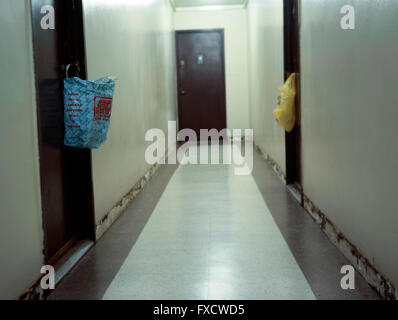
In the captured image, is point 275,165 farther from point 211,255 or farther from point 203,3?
point 203,3

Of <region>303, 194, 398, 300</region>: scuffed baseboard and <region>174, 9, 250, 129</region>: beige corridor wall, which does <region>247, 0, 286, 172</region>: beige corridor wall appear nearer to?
<region>174, 9, 250, 129</region>: beige corridor wall

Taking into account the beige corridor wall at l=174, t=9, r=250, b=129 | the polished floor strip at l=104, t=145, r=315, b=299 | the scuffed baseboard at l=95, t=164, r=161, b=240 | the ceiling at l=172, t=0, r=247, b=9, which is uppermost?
the ceiling at l=172, t=0, r=247, b=9

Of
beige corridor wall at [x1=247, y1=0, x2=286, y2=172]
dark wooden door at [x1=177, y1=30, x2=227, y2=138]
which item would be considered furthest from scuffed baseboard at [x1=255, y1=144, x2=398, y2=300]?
dark wooden door at [x1=177, y1=30, x2=227, y2=138]

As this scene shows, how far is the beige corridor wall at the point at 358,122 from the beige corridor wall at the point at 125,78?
149 centimetres

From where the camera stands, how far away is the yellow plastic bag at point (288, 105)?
4.00m

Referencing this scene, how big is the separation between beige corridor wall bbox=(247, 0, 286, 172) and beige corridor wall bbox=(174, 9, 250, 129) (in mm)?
1297

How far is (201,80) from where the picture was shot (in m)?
9.13

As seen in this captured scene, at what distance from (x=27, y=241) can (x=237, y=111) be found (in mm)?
7423

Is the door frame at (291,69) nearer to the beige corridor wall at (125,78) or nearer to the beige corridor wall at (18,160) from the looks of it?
the beige corridor wall at (125,78)

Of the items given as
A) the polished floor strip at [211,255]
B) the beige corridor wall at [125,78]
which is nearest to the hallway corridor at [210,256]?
the polished floor strip at [211,255]

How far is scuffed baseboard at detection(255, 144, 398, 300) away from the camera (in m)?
1.91

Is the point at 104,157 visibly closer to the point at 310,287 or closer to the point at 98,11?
the point at 98,11

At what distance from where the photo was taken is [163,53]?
6984mm

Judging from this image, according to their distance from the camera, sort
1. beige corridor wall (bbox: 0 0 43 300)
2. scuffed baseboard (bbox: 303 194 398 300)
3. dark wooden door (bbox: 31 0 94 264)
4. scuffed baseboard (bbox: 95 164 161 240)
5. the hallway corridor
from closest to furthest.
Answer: beige corridor wall (bbox: 0 0 43 300)
scuffed baseboard (bbox: 303 194 398 300)
the hallway corridor
dark wooden door (bbox: 31 0 94 264)
scuffed baseboard (bbox: 95 164 161 240)
